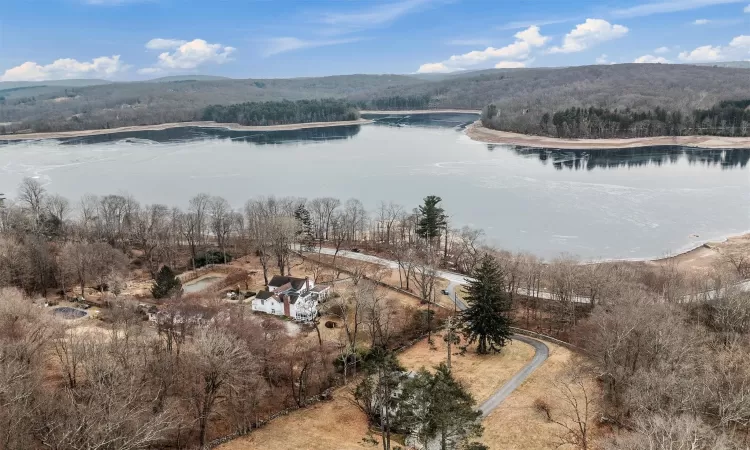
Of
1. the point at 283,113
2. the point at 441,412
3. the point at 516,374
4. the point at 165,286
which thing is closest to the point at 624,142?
the point at 516,374

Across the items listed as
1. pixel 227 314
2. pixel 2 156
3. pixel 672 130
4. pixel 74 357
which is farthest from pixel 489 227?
pixel 2 156

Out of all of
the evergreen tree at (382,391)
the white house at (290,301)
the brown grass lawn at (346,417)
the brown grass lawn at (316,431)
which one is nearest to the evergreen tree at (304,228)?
the white house at (290,301)

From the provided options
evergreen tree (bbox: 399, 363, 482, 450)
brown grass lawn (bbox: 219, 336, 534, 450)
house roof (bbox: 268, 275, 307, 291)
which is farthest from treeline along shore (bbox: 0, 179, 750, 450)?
evergreen tree (bbox: 399, 363, 482, 450)

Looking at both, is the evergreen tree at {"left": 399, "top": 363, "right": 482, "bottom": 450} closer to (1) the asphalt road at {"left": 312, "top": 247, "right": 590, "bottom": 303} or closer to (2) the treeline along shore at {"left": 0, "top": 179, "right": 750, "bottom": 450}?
(2) the treeline along shore at {"left": 0, "top": 179, "right": 750, "bottom": 450}

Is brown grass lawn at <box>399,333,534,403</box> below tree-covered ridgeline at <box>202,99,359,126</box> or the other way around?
below

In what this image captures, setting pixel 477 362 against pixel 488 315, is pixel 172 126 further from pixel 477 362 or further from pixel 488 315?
pixel 477 362

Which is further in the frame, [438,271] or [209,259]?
[209,259]
